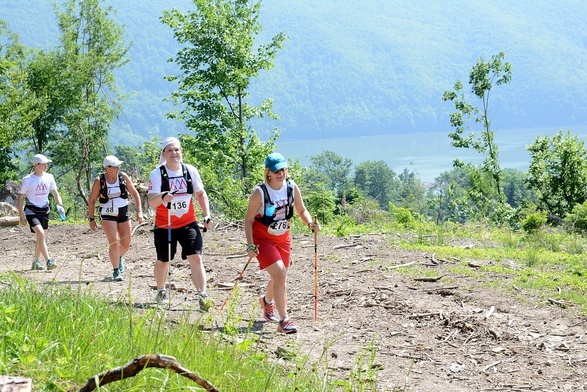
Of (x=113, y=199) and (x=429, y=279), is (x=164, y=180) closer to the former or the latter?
(x=113, y=199)

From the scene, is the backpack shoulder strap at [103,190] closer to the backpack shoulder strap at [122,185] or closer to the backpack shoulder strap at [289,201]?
the backpack shoulder strap at [122,185]

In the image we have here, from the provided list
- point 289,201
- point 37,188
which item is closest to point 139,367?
point 289,201

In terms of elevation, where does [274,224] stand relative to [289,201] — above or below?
below

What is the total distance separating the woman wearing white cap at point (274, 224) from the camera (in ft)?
27.2

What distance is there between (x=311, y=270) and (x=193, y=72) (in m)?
23.3

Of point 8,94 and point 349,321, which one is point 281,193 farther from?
point 8,94

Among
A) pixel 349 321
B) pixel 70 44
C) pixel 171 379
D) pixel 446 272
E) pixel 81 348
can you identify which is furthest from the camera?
pixel 70 44

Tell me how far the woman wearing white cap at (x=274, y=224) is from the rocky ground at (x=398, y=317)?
0.44 meters

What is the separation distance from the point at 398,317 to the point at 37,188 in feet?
21.0

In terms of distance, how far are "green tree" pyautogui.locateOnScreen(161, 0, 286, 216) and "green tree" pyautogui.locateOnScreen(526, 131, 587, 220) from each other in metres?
21.8

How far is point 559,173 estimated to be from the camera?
4975 cm

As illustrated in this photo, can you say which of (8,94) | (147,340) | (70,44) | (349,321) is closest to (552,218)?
(349,321)

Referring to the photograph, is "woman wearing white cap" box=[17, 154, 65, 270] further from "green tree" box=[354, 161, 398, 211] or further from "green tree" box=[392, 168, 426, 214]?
"green tree" box=[354, 161, 398, 211]

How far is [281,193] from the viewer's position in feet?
27.6
